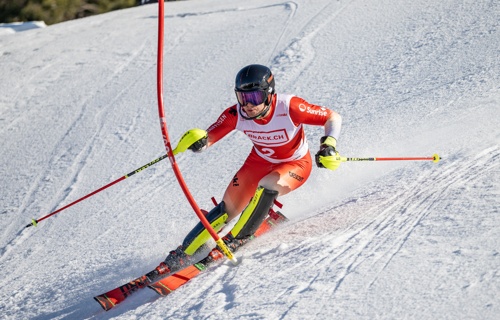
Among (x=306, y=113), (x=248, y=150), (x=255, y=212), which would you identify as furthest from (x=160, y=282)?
(x=248, y=150)

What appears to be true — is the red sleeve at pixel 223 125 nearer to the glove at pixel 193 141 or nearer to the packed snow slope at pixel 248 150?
the glove at pixel 193 141

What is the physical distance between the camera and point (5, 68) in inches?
438

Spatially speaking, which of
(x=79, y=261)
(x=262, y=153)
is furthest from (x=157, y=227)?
(x=262, y=153)

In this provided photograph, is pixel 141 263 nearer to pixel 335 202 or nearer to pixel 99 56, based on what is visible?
pixel 335 202

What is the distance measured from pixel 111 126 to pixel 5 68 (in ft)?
11.4

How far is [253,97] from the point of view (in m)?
4.61

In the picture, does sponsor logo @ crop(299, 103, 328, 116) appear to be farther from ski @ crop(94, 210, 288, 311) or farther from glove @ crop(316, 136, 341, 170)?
ski @ crop(94, 210, 288, 311)

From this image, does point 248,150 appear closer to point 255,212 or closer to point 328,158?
point 255,212

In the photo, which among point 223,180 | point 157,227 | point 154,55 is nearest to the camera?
point 157,227

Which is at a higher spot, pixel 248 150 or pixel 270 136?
pixel 248 150

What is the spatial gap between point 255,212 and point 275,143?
64 centimetres

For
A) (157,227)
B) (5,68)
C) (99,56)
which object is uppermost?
(5,68)

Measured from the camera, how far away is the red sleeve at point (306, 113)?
4793 mm

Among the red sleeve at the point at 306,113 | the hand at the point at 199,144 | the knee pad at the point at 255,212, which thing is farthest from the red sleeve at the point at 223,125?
the knee pad at the point at 255,212
